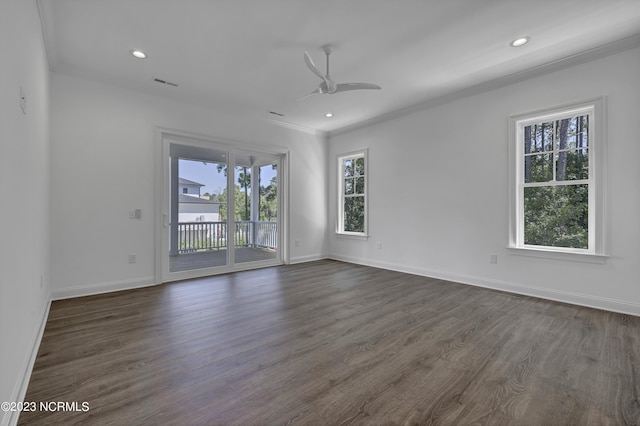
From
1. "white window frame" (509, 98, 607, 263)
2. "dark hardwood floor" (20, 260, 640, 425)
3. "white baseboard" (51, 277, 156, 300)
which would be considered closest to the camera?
"dark hardwood floor" (20, 260, 640, 425)

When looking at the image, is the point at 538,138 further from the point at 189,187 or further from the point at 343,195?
the point at 189,187

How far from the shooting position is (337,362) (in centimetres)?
208

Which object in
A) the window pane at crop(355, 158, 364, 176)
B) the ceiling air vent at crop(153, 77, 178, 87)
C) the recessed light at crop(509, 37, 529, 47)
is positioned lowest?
the window pane at crop(355, 158, 364, 176)

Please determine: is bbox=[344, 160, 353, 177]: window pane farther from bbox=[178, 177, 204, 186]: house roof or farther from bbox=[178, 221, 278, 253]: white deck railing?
bbox=[178, 177, 204, 186]: house roof

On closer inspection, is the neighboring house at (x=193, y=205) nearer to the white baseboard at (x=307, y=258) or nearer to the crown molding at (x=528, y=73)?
the white baseboard at (x=307, y=258)

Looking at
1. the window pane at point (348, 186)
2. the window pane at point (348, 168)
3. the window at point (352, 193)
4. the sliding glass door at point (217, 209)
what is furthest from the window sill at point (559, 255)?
the sliding glass door at point (217, 209)

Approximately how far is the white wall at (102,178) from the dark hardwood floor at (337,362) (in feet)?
1.86

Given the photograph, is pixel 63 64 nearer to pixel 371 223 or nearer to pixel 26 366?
pixel 26 366

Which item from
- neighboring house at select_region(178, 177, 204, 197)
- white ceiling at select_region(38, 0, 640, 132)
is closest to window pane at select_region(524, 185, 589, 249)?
white ceiling at select_region(38, 0, 640, 132)

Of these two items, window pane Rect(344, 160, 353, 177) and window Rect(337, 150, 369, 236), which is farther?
window pane Rect(344, 160, 353, 177)

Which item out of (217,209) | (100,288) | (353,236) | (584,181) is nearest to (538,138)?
(584,181)

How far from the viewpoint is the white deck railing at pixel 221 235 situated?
189 inches

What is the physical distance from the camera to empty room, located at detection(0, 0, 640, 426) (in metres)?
1.73

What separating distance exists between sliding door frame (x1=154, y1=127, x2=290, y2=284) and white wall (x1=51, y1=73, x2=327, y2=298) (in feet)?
0.30
